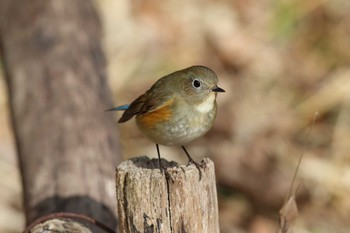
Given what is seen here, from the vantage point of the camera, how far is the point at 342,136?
573 cm

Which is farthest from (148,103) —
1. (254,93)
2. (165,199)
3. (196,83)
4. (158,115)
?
(254,93)

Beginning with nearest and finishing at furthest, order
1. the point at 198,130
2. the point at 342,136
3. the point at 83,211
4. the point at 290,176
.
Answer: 1. the point at 198,130
2. the point at 83,211
3. the point at 290,176
4. the point at 342,136

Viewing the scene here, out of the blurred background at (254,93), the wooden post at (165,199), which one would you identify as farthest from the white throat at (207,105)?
the blurred background at (254,93)

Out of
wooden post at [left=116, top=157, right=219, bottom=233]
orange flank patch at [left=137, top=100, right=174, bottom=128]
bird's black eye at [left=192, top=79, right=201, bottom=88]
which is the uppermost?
bird's black eye at [left=192, top=79, right=201, bottom=88]

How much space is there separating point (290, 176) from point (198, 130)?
239cm

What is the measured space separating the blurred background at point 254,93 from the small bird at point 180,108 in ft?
6.45

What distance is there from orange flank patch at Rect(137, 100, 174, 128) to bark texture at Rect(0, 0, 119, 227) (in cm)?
50

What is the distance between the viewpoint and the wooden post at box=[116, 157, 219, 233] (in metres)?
2.38

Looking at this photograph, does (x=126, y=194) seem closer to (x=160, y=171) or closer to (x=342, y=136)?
(x=160, y=171)

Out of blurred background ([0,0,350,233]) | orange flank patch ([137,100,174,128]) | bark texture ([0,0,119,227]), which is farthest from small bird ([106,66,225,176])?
blurred background ([0,0,350,233])

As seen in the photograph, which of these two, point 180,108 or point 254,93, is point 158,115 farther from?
point 254,93

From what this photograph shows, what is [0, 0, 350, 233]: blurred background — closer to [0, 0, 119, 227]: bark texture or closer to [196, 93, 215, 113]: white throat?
[0, 0, 119, 227]: bark texture

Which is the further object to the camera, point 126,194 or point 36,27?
point 36,27

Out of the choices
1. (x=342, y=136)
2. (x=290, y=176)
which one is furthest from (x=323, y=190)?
(x=342, y=136)
